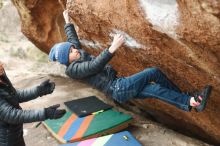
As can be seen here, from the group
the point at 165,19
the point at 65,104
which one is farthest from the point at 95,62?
the point at 65,104

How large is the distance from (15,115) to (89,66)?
1.01 m

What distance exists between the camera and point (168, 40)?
4.10 metres

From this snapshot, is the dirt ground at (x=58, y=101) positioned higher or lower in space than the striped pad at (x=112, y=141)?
lower

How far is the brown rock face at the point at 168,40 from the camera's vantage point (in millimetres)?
3613

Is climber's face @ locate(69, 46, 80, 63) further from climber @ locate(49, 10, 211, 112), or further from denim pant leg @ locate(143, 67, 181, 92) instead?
denim pant leg @ locate(143, 67, 181, 92)

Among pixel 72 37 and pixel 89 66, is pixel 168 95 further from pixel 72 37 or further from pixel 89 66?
pixel 72 37

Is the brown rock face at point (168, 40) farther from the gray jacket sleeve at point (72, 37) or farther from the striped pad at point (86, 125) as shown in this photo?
the striped pad at point (86, 125)

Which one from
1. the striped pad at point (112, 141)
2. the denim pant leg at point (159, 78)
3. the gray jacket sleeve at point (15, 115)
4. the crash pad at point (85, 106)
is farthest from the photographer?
the crash pad at point (85, 106)

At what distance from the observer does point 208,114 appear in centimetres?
509

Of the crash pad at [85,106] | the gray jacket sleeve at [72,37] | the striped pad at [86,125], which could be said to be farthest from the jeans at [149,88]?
the crash pad at [85,106]

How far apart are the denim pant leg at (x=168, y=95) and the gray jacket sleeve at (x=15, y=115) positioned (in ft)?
4.09

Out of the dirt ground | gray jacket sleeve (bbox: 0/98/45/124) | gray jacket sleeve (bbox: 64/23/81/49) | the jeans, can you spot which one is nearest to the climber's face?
gray jacket sleeve (bbox: 64/23/81/49)

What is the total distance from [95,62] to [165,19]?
87 centimetres

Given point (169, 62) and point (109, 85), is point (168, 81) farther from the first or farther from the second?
point (109, 85)
